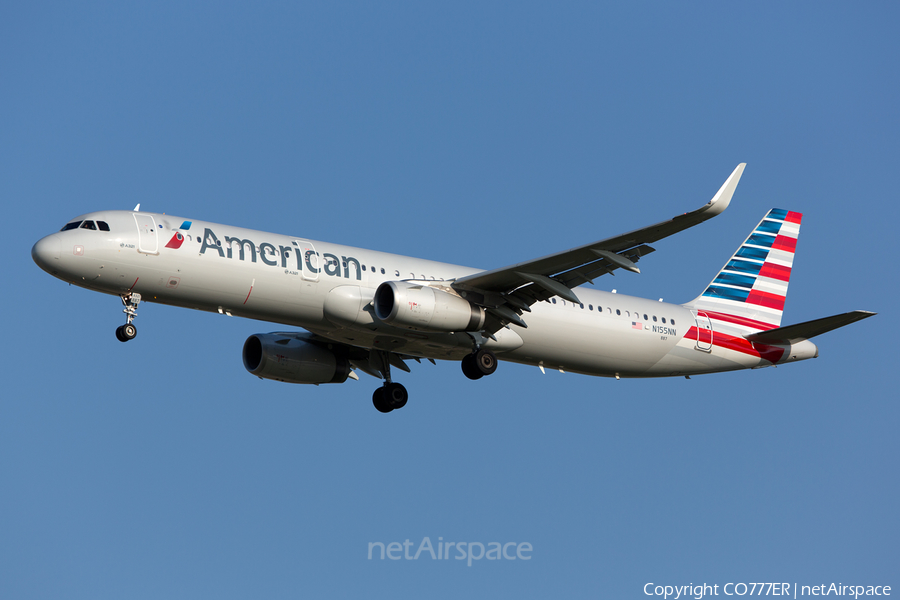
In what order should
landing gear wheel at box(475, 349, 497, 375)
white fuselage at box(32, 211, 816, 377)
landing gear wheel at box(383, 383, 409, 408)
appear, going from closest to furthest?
white fuselage at box(32, 211, 816, 377)
landing gear wheel at box(475, 349, 497, 375)
landing gear wheel at box(383, 383, 409, 408)

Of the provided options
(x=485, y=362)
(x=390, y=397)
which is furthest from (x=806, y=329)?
(x=390, y=397)

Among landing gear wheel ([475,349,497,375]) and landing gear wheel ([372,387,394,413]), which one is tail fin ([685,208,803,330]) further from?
landing gear wheel ([372,387,394,413])

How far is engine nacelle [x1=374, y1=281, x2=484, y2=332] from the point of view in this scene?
94.9ft

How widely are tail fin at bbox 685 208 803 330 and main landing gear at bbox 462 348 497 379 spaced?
32.9ft

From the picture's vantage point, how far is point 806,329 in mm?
34375

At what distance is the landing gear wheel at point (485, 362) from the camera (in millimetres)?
31766

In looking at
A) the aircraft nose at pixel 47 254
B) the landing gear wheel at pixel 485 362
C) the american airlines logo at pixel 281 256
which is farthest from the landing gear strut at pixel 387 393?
the aircraft nose at pixel 47 254

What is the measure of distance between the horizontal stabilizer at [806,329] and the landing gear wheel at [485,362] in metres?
11.0

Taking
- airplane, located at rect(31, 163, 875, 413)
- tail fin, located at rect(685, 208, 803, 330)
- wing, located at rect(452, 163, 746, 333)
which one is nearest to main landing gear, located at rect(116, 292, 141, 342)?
airplane, located at rect(31, 163, 875, 413)

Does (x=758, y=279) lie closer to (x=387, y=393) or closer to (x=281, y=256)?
(x=387, y=393)

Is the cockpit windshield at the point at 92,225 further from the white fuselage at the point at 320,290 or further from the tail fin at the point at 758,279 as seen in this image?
the tail fin at the point at 758,279

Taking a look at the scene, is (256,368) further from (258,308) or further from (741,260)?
(741,260)

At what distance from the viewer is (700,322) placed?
3653 centimetres

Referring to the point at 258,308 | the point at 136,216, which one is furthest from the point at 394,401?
the point at 136,216
